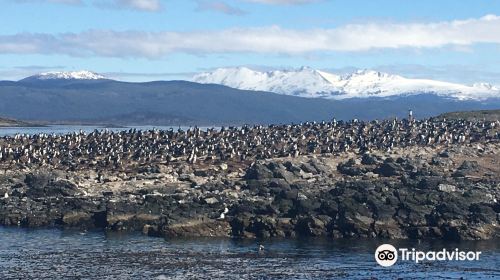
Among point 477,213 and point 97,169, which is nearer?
point 477,213

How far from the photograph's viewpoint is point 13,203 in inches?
2773

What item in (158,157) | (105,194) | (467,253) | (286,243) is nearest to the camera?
(467,253)

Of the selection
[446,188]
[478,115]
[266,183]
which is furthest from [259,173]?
[478,115]

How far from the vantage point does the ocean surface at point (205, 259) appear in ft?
161

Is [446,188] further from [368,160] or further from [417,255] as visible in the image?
[368,160]

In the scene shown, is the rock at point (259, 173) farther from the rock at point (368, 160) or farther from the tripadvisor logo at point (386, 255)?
the tripadvisor logo at point (386, 255)

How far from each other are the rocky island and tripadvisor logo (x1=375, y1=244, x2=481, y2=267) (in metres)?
4.38

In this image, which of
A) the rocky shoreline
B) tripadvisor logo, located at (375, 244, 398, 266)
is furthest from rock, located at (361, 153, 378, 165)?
tripadvisor logo, located at (375, 244, 398, 266)

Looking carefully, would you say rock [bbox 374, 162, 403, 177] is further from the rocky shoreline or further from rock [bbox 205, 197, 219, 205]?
rock [bbox 205, 197, 219, 205]

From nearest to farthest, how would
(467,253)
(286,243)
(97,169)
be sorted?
(467,253) → (286,243) → (97,169)

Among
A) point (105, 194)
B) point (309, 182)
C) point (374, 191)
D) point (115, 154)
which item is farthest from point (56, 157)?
point (374, 191)

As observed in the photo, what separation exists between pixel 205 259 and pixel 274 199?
14710mm

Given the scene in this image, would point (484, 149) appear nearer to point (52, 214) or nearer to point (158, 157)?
point (158, 157)

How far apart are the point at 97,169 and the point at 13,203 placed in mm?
15400
